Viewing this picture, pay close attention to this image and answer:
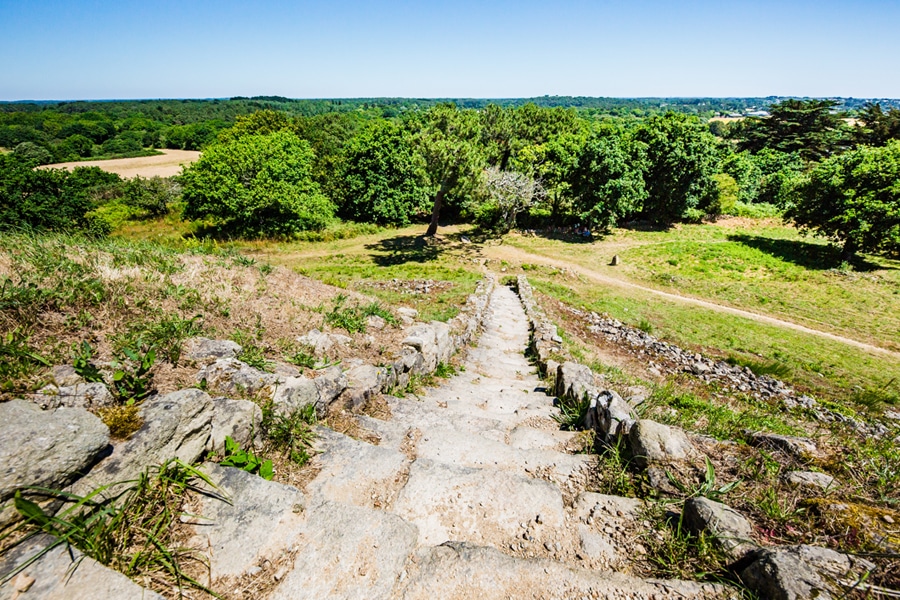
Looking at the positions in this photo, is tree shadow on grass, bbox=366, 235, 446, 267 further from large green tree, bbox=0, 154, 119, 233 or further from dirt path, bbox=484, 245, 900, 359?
large green tree, bbox=0, 154, 119, 233

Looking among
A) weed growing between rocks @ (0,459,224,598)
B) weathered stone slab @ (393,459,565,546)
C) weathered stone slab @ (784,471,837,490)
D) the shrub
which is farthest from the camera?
the shrub

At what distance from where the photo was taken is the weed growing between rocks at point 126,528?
2412 mm

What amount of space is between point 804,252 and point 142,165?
105m

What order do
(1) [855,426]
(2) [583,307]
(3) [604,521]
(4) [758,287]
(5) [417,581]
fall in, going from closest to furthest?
(5) [417,581] → (3) [604,521] → (1) [855,426] → (2) [583,307] → (4) [758,287]

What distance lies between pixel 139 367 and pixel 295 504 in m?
2.32

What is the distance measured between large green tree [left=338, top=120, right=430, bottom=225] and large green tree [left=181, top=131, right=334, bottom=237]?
4577 millimetres

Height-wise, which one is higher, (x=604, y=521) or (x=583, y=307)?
(x=604, y=521)

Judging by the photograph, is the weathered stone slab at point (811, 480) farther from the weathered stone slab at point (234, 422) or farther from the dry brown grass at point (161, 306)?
the dry brown grass at point (161, 306)

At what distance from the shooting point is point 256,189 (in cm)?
3244

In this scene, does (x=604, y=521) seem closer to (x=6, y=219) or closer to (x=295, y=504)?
(x=295, y=504)

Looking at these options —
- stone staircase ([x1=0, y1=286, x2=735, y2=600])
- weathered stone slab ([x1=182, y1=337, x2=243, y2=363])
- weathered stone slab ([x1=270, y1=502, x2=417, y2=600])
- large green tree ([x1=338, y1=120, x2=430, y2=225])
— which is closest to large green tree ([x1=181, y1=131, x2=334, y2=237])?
large green tree ([x1=338, y1=120, x2=430, y2=225])

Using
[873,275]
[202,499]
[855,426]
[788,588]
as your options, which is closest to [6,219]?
[202,499]

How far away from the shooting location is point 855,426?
1021cm

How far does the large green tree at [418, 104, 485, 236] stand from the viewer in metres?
25.5
